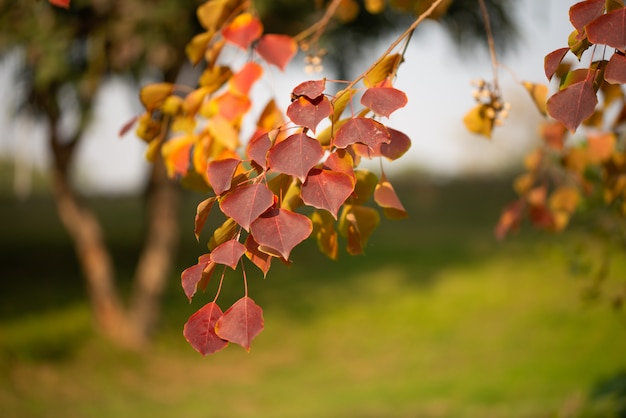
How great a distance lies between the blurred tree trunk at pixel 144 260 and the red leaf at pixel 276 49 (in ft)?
15.4

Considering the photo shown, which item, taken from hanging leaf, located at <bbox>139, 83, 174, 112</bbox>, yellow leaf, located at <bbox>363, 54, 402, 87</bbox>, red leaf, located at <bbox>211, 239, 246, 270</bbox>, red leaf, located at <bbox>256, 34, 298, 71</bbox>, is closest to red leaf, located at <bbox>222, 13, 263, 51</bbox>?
red leaf, located at <bbox>256, 34, 298, 71</bbox>

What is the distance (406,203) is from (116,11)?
30.0 ft

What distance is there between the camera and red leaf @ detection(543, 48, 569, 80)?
80 centimetres

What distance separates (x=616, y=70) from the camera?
74 centimetres

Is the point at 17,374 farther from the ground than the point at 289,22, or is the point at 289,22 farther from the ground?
the point at 289,22

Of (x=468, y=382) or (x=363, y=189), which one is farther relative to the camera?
(x=468, y=382)

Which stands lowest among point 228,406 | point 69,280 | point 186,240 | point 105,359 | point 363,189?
point 363,189

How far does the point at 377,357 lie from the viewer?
6328 mm

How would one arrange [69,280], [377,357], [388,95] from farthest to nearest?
[69,280]
[377,357]
[388,95]

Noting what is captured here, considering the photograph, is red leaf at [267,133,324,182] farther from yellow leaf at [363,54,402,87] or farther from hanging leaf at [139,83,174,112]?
hanging leaf at [139,83,174,112]

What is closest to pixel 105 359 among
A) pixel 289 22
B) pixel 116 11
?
pixel 116 11

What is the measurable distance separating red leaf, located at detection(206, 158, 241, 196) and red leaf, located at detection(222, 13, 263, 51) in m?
0.47

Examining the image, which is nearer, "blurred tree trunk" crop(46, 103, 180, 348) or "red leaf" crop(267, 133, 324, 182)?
"red leaf" crop(267, 133, 324, 182)

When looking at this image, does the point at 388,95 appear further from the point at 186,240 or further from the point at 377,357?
the point at 186,240
